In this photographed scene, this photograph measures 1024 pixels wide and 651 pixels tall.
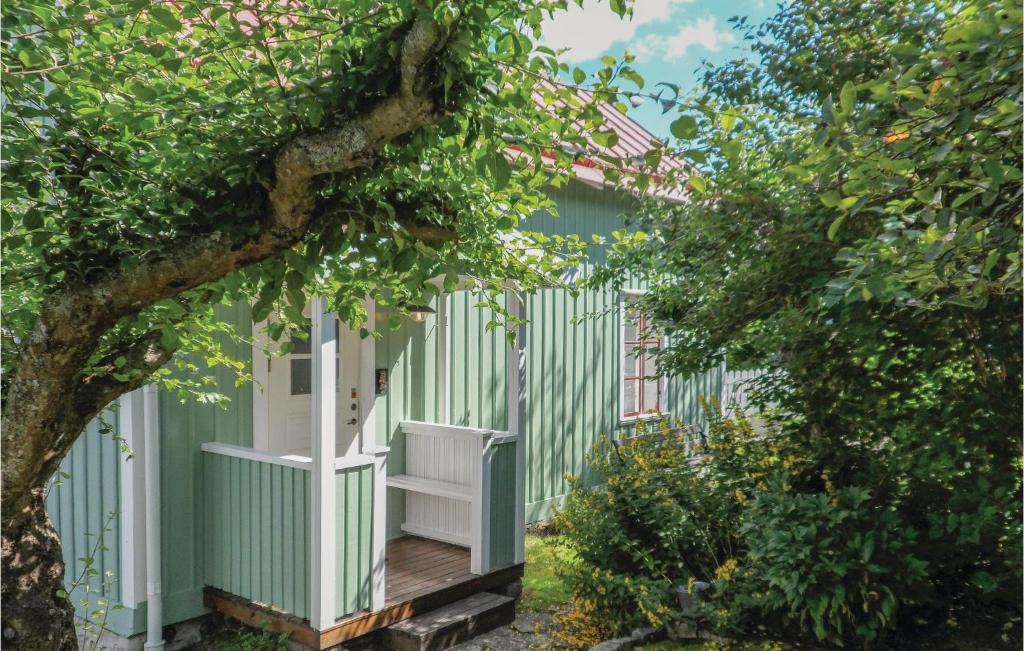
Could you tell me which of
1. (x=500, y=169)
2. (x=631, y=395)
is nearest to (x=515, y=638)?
(x=500, y=169)

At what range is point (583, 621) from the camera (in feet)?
16.8

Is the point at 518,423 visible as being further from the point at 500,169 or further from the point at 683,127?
the point at 683,127

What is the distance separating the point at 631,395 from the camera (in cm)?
981

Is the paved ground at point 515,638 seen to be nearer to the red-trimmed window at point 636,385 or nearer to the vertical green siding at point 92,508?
the vertical green siding at point 92,508

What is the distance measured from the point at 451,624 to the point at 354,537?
93 centimetres

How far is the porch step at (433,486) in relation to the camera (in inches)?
242

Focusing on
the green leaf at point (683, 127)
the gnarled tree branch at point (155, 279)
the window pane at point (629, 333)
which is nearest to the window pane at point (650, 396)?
the window pane at point (629, 333)

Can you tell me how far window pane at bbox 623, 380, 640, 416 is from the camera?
9727 millimetres

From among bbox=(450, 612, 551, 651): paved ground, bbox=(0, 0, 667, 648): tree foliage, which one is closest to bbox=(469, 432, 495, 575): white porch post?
bbox=(450, 612, 551, 651): paved ground

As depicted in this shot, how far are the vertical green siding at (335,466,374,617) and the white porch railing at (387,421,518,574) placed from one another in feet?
3.32

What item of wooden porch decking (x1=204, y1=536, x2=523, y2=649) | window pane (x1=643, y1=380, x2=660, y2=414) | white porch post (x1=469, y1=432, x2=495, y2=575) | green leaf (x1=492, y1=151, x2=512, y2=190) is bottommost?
wooden porch decking (x1=204, y1=536, x2=523, y2=649)

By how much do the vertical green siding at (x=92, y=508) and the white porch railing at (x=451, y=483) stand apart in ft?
7.02

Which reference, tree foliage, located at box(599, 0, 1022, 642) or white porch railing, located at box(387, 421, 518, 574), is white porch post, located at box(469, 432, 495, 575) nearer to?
white porch railing, located at box(387, 421, 518, 574)

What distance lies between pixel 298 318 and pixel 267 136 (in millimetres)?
533
